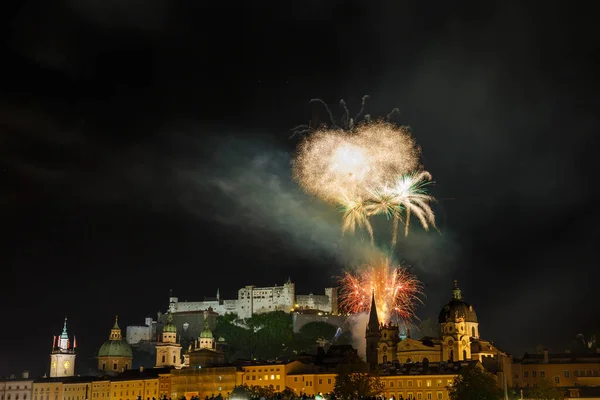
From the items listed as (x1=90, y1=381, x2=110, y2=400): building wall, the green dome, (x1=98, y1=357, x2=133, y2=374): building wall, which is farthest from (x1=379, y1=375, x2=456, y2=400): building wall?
the green dome

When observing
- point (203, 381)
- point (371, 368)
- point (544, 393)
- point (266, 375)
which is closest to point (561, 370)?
point (544, 393)

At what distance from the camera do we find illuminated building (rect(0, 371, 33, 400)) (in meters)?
130

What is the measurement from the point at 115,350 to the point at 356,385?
217 ft

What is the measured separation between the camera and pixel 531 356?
101 meters

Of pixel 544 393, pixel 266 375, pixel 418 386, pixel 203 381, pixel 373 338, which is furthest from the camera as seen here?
pixel 203 381

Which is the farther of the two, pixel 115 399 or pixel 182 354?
pixel 182 354

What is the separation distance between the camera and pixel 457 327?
3959 inches

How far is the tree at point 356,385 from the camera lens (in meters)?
82.4

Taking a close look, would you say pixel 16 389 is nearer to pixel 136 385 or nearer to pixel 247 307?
pixel 136 385

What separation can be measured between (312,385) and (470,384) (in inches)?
1203

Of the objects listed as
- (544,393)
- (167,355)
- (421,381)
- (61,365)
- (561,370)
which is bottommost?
(544,393)

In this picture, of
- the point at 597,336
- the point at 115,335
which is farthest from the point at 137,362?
the point at 597,336

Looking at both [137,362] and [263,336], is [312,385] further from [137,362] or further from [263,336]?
[137,362]

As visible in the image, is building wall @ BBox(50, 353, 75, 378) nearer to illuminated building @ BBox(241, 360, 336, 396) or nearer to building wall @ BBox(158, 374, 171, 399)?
building wall @ BBox(158, 374, 171, 399)
